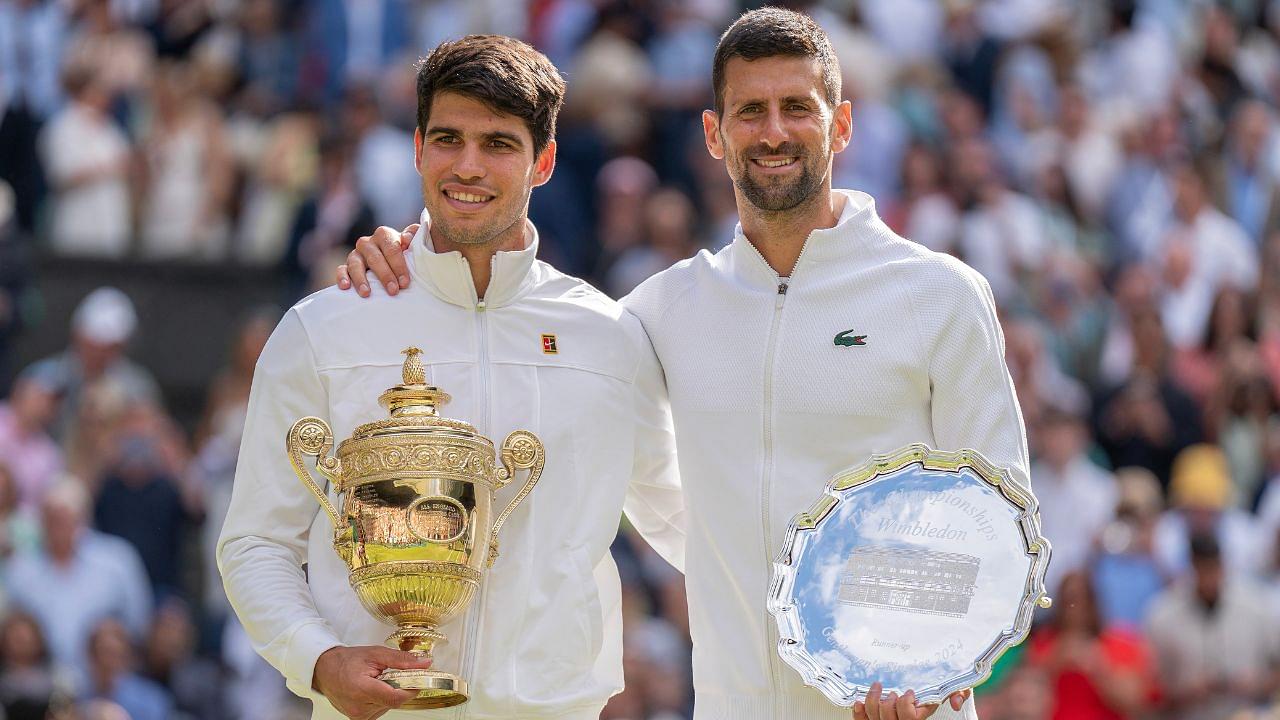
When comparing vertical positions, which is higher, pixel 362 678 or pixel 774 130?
pixel 774 130

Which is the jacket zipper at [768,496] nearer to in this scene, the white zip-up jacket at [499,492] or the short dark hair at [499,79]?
the white zip-up jacket at [499,492]

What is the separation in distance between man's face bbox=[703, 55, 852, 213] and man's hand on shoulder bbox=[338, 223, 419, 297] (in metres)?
0.82

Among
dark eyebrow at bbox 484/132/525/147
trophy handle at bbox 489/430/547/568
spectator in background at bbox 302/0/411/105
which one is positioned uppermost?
spectator in background at bbox 302/0/411/105

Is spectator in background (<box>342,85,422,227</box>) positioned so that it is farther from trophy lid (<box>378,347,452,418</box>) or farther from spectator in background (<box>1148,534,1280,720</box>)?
trophy lid (<box>378,347,452,418</box>)

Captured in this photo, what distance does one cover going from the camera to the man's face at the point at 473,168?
549cm

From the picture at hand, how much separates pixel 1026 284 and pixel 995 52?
248cm

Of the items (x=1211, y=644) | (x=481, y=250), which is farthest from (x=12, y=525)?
(x=481, y=250)

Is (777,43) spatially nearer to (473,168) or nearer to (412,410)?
(473,168)

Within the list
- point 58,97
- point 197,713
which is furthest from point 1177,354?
point 58,97

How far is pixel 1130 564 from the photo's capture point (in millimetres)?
10883

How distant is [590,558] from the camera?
5.50 m

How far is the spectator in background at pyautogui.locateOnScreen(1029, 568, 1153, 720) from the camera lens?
9.94 m

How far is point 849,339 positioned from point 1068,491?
6.04m

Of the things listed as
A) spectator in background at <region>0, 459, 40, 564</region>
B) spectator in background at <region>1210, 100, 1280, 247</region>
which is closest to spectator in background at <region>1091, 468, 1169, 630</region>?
spectator in background at <region>1210, 100, 1280, 247</region>
